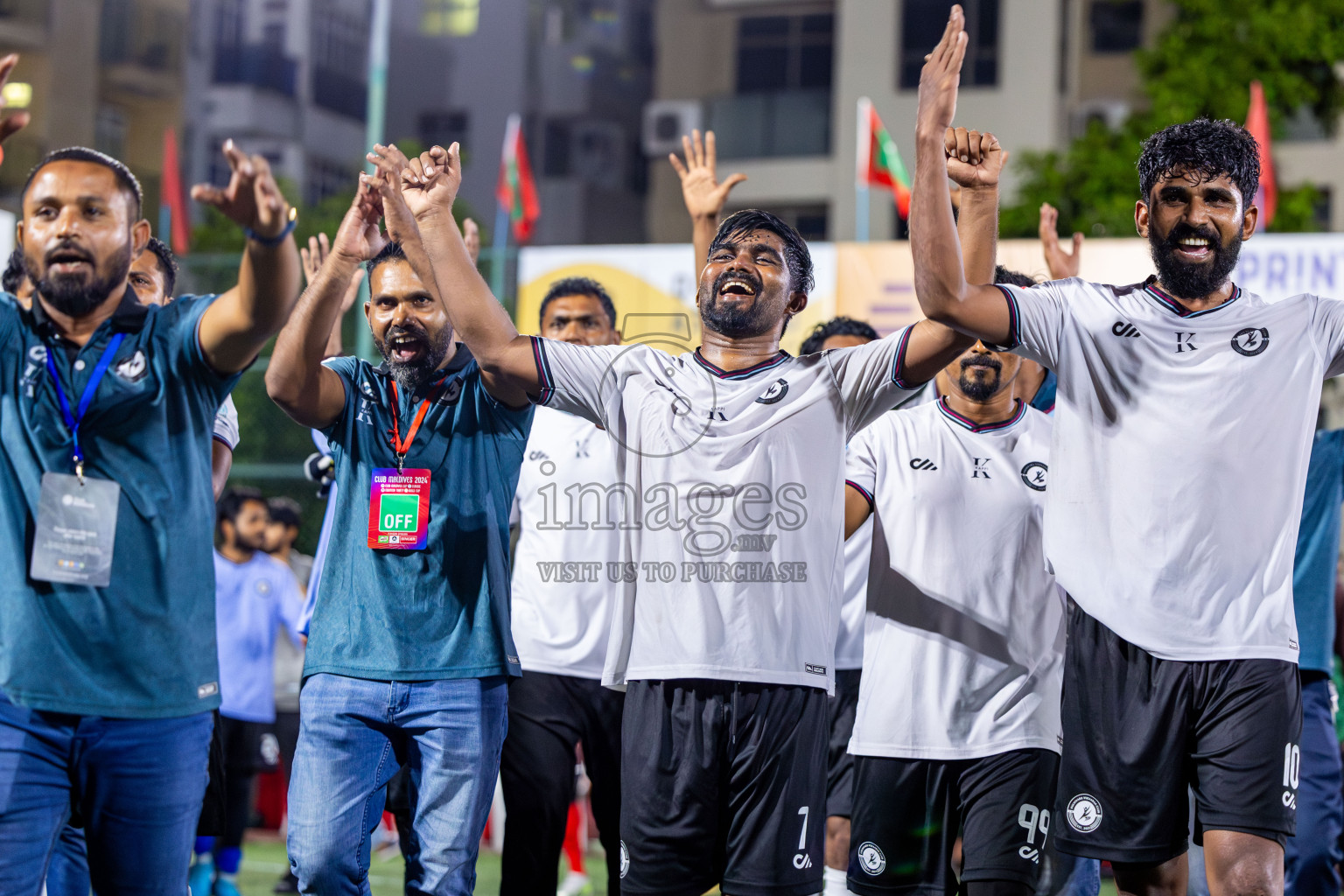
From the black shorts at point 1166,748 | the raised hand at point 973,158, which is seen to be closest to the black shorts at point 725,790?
the black shorts at point 1166,748

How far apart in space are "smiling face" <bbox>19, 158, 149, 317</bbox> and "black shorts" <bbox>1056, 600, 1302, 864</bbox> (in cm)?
279

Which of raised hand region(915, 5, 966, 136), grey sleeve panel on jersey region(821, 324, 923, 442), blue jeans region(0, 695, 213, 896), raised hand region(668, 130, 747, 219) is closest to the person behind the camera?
blue jeans region(0, 695, 213, 896)

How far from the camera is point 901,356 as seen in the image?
4.25m

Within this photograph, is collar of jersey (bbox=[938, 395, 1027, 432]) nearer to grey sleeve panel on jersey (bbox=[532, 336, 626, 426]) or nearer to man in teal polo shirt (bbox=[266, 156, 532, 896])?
grey sleeve panel on jersey (bbox=[532, 336, 626, 426])

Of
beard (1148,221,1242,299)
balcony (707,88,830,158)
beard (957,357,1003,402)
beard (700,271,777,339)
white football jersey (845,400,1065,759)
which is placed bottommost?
white football jersey (845,400,1065,759)

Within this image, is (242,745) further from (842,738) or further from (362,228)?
(362,228)

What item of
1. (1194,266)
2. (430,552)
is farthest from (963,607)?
(430,552)

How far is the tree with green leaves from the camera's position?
20.2 m

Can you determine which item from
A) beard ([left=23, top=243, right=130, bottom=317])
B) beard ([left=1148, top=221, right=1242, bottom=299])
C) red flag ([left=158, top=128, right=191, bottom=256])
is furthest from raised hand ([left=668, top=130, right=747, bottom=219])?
red flag ([left=158, top=128, right=191, bottom=256])

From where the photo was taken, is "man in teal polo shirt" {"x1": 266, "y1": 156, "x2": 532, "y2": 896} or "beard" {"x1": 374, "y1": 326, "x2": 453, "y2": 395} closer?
"man in teal polo shirt" {"x1": 266, "y1": 156, "x2": 532, "y2": 896}

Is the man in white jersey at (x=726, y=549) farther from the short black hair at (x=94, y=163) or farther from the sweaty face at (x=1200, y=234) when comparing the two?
the short black hair at (x=94, y=163)

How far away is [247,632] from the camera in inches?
339

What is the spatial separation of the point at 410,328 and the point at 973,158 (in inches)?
72.7

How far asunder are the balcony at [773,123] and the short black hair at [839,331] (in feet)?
71.6
